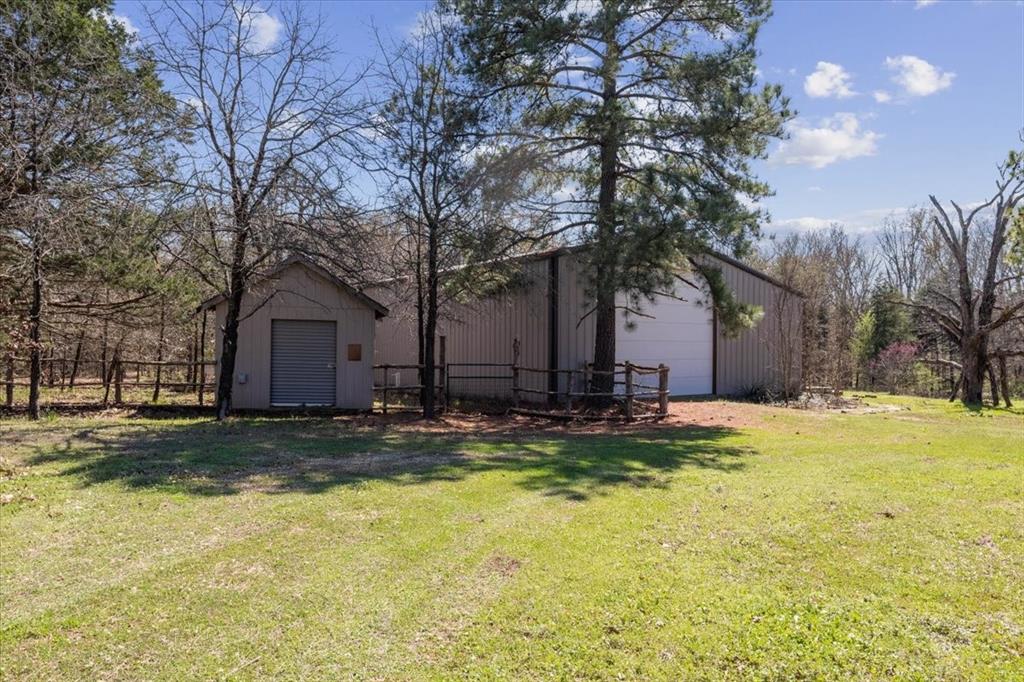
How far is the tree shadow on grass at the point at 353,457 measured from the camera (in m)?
7.50

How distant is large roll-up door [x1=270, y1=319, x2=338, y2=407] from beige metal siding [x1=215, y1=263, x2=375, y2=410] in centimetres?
14

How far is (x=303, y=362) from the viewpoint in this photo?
15625mm

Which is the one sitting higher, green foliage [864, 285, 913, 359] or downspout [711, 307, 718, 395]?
green foliage [864, 285, 913, 359]

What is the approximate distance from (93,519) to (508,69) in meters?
11.1

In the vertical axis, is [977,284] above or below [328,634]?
above

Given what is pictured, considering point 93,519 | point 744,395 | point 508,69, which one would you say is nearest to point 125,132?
point 508,69

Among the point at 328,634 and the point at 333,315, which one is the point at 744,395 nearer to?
the point at 333,315

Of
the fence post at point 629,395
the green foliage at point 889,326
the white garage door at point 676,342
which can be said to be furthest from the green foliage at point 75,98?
the green foliage at point 889,326

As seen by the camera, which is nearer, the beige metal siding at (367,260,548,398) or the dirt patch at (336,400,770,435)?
the dirt patch at (336,400,770,435)

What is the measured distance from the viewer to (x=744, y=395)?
20875mm

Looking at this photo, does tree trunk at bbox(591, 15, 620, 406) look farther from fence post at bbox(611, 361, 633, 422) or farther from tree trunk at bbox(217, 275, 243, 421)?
tree trunk at bbox(217, 275, 243, 421)

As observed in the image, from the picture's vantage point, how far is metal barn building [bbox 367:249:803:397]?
673 inches

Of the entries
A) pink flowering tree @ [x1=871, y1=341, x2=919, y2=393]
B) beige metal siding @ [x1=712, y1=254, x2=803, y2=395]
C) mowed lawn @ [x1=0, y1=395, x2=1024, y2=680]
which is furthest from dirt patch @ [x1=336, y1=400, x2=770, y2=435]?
pink flowering tree @ [x1=871, y1=341, x2=919, y2=393]

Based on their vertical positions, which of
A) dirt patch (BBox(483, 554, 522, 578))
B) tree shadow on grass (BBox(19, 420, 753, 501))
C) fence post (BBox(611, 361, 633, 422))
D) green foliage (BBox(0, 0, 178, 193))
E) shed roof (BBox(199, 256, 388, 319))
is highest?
green foliage (BBox(0, 0, 178, 193))
